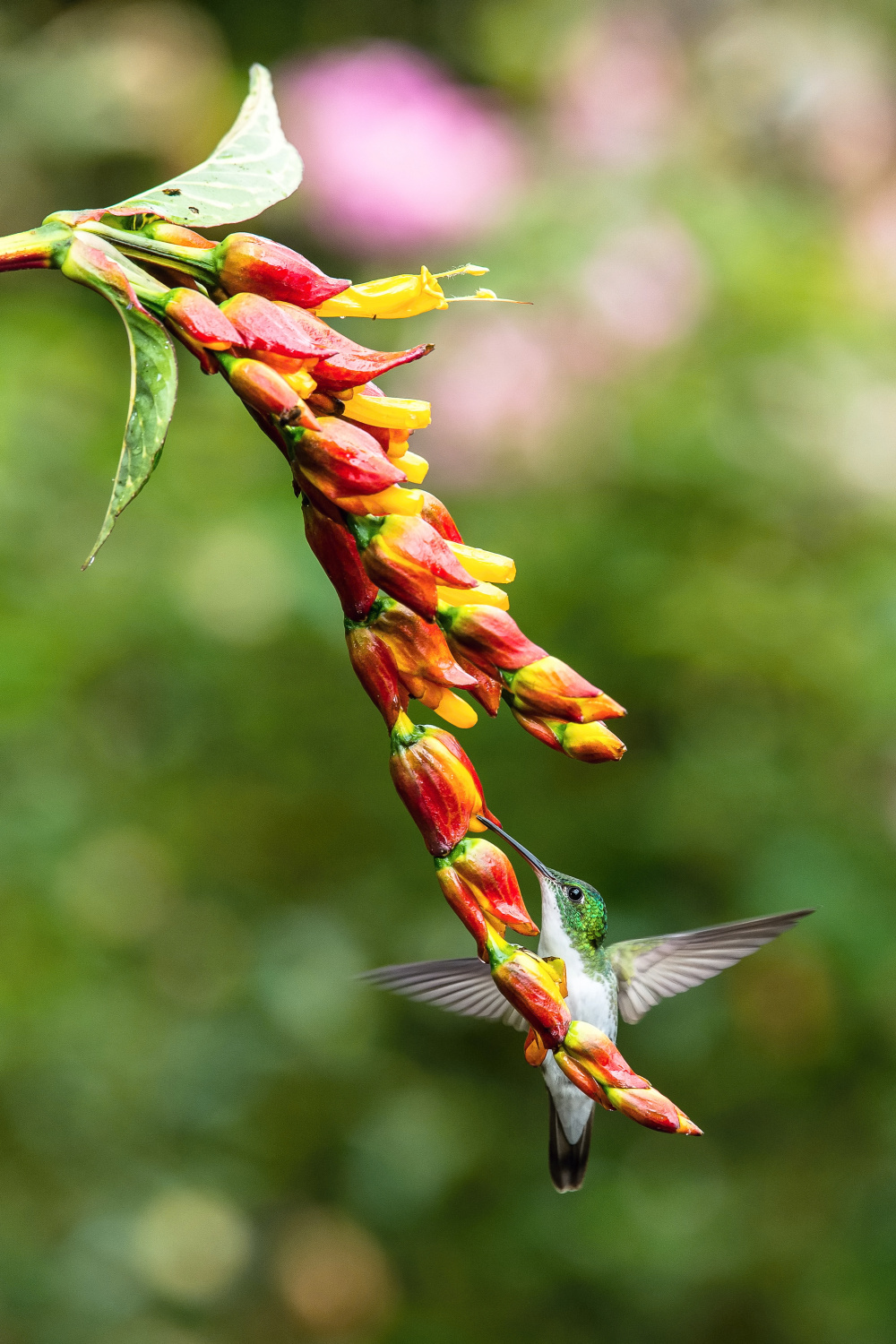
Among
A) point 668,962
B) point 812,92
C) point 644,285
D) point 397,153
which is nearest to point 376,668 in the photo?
point 668,962

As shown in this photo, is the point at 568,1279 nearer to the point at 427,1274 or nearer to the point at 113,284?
the point at 427,1274

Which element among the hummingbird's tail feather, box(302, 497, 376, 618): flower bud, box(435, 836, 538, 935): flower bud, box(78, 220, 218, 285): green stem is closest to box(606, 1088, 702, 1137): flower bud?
box(435, 836, 538, 935): flower bud

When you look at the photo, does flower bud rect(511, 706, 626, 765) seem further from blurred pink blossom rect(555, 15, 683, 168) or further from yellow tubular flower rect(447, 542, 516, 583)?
blurred pink blossom rect(555, 15, 683, 168)

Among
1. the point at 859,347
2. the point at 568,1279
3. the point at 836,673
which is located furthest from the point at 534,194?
the point at 568,1279

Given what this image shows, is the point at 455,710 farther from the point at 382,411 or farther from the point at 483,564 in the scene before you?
the point at 382,411

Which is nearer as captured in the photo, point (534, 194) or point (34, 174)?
point (534, 194)

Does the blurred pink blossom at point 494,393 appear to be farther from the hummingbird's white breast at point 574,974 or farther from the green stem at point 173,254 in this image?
the green stem at point 173,254
